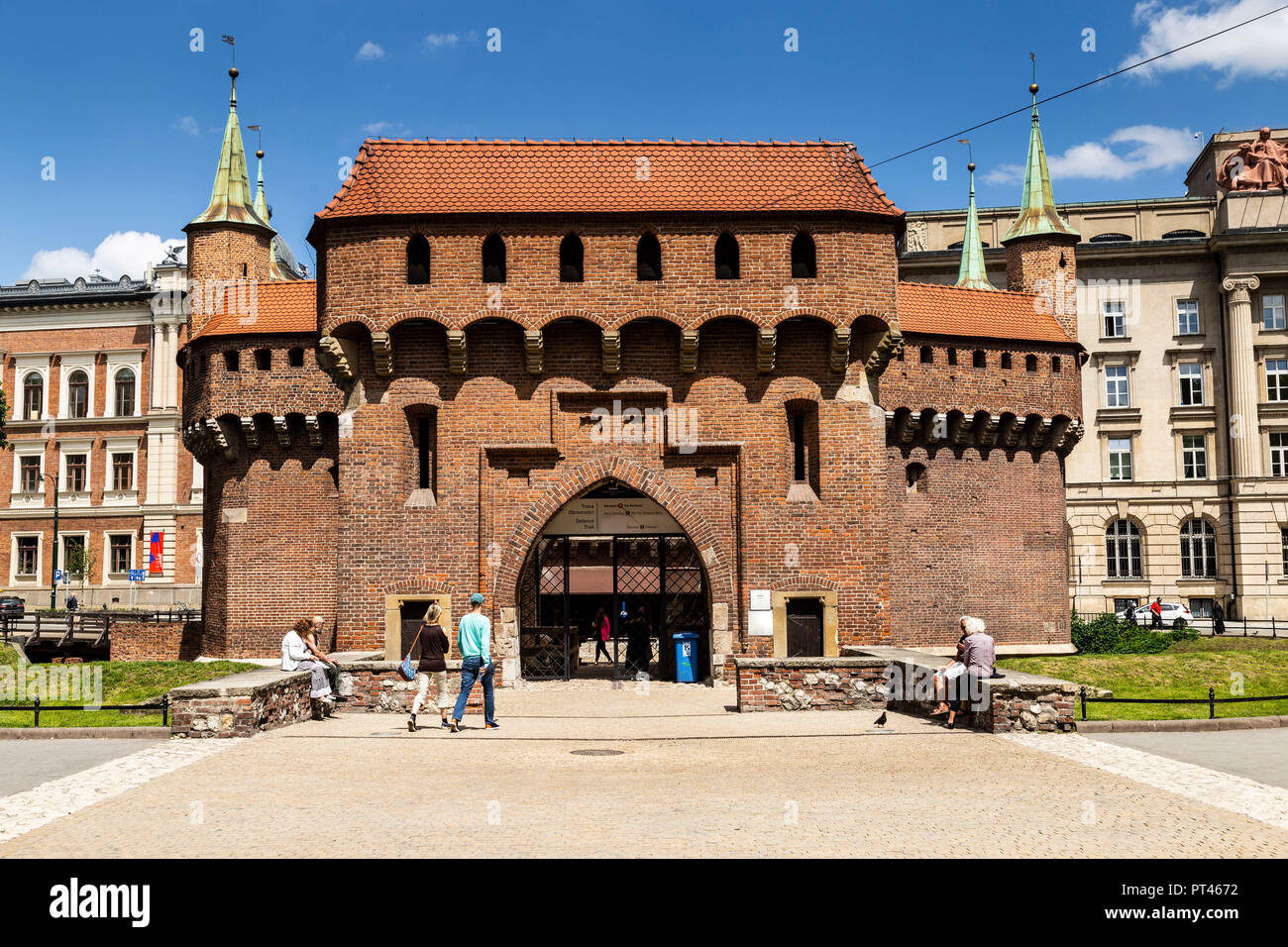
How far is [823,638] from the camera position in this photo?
21391mm

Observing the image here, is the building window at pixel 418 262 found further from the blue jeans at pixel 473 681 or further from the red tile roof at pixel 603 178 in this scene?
the blue jeans at pixel 473 681

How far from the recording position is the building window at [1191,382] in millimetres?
55188

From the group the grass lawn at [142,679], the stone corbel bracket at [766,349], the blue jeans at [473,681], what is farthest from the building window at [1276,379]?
the blue jeans at [473,681]

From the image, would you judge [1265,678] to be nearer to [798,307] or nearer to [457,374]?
[798,307]

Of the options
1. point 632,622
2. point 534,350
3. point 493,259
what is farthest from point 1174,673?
point 493,259

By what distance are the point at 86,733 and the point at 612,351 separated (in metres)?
10.9

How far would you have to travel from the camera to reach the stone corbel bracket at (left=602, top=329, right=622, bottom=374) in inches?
849

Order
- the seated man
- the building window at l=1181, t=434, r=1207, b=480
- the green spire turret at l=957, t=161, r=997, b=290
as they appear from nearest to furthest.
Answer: the seated man
the green spire turret at l=957, t=161, r=997, b=290
the building window at l=1181, t=434, r=1207, b=480


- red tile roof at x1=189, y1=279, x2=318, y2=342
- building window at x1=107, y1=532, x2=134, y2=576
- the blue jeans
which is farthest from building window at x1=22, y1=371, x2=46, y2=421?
→ the blue jeans

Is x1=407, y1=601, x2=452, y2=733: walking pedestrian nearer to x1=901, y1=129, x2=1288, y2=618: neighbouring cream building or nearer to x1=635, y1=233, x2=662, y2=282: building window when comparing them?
x1=635, y1=233, x2=662, y2=282: building window

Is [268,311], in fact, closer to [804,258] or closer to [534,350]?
[534,350]

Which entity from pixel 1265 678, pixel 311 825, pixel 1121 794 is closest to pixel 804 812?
pixel 1121 794

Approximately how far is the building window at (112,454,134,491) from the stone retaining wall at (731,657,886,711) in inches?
1926

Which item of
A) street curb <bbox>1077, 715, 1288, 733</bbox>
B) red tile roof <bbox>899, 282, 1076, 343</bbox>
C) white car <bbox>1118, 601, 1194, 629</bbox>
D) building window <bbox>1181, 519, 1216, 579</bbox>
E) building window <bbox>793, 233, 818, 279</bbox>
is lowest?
white car <bbox>1118, 601, 1194, 629</bbox>
